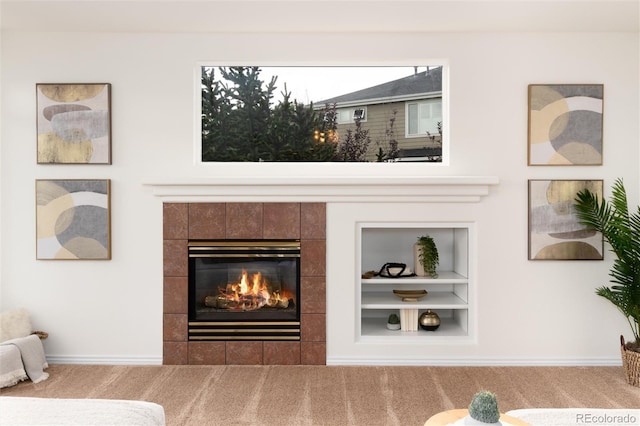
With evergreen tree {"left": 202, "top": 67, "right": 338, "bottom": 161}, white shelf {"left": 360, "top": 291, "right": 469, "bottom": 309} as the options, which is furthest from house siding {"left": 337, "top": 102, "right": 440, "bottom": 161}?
white shelf {"left": 360, "top": 291, "right": 469, "bottom": 309}

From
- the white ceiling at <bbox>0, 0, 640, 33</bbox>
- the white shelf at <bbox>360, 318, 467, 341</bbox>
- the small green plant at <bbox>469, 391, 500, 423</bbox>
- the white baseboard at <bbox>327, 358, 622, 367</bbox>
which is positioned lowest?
the white baseboard at <bbox>327, 358, 622, 367</bbox>

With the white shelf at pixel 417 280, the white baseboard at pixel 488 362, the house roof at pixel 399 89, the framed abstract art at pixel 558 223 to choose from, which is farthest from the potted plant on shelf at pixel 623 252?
the house roof at pixel 399 89

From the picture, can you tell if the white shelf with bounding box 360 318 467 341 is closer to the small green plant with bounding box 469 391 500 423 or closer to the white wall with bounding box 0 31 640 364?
the white wall with bounding box 0 31 640 364

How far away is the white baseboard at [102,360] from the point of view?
13.3ft

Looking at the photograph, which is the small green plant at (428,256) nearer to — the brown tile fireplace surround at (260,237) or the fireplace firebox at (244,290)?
the brown tile fireplace surround at (260,237)

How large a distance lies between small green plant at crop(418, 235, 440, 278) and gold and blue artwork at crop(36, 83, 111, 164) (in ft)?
7.89

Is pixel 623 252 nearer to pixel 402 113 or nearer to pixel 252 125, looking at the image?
pixel 402 113

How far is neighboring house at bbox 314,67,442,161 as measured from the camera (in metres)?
4.24

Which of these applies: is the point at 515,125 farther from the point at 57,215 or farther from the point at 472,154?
the point at 57,215

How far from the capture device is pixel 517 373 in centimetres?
385

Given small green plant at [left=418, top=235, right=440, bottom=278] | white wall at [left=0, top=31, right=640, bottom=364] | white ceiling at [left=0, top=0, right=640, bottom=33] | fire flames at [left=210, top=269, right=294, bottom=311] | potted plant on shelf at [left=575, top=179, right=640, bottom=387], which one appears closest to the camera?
white ceiling at [left=0, top=0, right=640, bottom=33]

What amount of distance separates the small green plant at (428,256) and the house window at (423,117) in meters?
0.82

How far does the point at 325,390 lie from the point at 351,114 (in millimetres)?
2032

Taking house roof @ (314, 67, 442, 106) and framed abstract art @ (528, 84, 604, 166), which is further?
house roof @ (314, 67, 442, 106)
